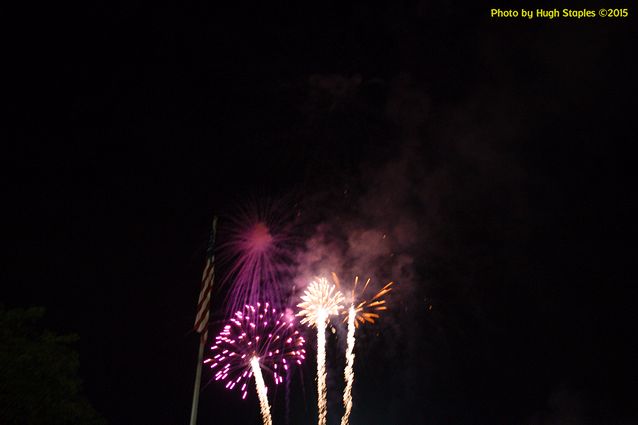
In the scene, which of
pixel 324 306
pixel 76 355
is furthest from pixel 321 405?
pixel 76 355

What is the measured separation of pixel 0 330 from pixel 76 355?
2.30 metres

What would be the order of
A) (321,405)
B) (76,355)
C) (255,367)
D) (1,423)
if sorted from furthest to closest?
(321,405), (255,367), (76,355), (1,423)

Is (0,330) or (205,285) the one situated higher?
(205,285)

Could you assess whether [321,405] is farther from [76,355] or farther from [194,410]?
[76,355]

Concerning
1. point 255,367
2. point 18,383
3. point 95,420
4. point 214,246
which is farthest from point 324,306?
point 18,383

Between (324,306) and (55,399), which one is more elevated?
(324,306)

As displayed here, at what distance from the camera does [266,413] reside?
1966 cm

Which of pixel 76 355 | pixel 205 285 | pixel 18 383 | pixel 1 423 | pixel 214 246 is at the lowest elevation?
pixel 1 423

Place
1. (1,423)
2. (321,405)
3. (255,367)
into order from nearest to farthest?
(1,423)
(255,367)
(321,405)

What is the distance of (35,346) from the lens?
1719 cm

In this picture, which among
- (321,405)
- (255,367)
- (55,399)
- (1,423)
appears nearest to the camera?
(1,423)

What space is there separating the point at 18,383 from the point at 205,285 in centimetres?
578

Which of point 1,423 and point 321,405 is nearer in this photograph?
point 1,423

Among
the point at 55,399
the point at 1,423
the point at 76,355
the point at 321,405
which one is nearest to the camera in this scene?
the point at 1,423
